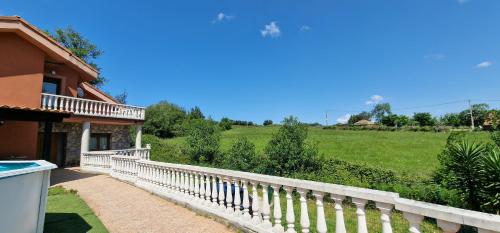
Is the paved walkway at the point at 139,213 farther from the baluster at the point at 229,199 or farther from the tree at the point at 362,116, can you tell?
the tree at the point at 362,116

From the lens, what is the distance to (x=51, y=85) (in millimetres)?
16438

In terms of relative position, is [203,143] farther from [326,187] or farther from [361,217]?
[361,217]

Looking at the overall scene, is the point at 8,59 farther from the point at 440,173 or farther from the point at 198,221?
the point at 440,173

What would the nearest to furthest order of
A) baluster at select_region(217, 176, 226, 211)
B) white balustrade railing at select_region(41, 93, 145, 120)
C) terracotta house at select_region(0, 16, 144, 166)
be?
baluster at select_region(217, 176, 226, 211) → terracotta house at select_region(0, 16, 144, 166) → white balustrade railing at select_region(41, 93, 145, 120)

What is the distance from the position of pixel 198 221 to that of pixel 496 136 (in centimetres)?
1162

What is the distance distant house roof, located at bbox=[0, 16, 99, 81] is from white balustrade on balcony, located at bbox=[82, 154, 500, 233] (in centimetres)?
920

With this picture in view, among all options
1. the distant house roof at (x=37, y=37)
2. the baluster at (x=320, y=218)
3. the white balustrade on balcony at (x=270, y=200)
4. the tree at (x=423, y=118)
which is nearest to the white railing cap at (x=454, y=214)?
the white balustrade on balcony at (x=270, y=200)

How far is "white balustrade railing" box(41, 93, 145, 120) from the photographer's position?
14688 millimetres

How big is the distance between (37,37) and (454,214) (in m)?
17.2

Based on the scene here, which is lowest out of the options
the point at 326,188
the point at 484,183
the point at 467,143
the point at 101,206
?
the point at 101,206

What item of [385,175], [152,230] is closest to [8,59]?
[152,230]

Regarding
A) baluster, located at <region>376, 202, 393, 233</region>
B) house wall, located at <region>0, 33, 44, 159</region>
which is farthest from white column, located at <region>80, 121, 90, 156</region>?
baluster, located at <region>376, 202, 393, 233</region>

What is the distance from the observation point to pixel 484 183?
22.3 feet

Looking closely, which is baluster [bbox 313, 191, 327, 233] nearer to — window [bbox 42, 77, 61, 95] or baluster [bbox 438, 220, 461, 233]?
baluster [bbox 438, 220, 461, 233]
